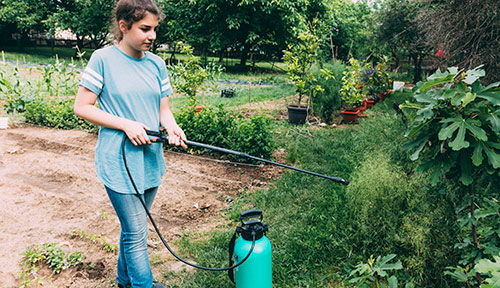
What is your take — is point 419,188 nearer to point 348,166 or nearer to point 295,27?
point 348,166

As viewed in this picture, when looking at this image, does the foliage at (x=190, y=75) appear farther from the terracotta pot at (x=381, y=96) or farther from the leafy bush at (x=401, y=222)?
the terracotta pot at (x=381, y=96)

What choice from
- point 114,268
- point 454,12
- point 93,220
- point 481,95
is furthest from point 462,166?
point 454,12

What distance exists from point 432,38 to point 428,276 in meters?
4.99

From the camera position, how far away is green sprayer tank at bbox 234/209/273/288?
207 centimetres

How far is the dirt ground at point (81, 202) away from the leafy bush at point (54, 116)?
89 cm

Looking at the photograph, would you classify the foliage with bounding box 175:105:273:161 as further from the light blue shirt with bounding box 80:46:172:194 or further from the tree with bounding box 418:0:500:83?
the tree with bounding box 418:0:500:83

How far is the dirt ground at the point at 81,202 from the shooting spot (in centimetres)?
270

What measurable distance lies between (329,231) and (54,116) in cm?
584

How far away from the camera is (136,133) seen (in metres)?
1.83

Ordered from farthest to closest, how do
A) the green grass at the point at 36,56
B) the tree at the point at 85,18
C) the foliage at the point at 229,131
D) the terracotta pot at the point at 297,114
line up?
the tree at the point at 85,18 → the green grass at the point at 36,56 → the terracotta pot at the point at 297,114 → the foliage at the point at 229,131

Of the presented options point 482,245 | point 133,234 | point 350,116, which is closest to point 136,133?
point 133,234

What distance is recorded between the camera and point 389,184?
303 cm

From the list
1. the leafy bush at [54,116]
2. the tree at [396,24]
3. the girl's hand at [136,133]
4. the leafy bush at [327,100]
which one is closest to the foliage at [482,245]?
the girl's hand at [136,133]

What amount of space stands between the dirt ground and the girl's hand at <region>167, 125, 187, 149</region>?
1.16m
